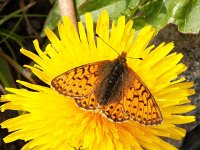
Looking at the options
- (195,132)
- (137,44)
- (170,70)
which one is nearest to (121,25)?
(137,44)

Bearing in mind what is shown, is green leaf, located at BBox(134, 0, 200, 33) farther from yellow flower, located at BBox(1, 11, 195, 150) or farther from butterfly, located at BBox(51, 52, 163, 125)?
butterfly, located at BBox(51, 52, 163, 125)

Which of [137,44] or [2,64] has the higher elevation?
[2,64]

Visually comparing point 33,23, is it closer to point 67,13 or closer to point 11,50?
point 11,50

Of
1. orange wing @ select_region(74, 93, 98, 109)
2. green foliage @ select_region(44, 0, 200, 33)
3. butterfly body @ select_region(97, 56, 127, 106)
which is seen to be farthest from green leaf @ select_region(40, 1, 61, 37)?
orange wing @ select_region(74, 93, 98, 109)

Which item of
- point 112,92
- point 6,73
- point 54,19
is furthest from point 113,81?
point 6,73

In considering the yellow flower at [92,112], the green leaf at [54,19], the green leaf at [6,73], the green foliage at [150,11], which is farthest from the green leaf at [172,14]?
the green leaf at [6,73]

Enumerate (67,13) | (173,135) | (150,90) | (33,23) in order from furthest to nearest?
(33,23) < (67,13) < (173,135) < (150,90)
